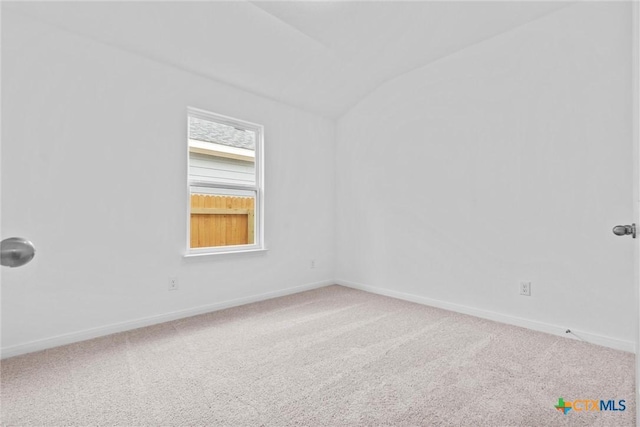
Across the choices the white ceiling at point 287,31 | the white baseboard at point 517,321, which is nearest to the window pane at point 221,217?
the white ceiling at point 287,31

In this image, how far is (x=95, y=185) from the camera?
8.13 ft

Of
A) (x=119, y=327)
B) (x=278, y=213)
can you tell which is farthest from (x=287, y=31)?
(x=119, y=327)

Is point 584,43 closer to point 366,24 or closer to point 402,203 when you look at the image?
point 366,24

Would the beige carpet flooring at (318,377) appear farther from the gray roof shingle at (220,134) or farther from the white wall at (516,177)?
the gray roof shingle at (220,134)

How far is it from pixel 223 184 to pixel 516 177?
8.74ft

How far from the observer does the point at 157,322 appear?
2.79 metres

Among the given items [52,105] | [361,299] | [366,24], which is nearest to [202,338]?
[361,299]

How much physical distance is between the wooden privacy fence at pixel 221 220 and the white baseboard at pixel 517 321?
1610 mm

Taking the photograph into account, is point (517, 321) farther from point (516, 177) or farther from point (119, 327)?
point (119, 327)

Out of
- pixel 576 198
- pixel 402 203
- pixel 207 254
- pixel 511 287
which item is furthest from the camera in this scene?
pixel 402 203

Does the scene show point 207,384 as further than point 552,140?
No

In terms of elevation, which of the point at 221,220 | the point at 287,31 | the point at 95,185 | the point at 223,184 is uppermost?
the point at 287,31

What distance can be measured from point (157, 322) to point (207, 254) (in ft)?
2.28

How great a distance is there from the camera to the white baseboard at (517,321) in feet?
7.47
